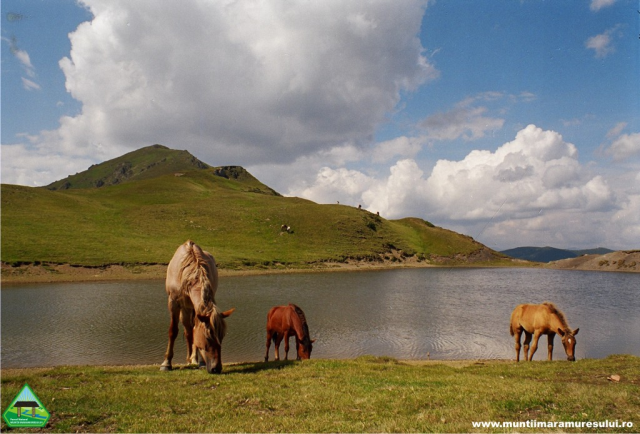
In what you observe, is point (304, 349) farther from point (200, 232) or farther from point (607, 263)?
point (607, 263)

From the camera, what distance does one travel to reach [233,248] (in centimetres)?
7731

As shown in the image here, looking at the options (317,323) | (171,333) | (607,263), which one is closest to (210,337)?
(171,333)

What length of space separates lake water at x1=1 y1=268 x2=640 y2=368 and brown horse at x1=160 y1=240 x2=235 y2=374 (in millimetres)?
5015

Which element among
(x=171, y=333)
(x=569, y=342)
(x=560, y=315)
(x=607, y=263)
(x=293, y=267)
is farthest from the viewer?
(x=607, y=263)

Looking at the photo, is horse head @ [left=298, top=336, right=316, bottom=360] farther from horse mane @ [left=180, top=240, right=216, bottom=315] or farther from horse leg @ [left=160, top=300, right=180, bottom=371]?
horse leg @ [left=160, top=300, right=180, bottom=371]

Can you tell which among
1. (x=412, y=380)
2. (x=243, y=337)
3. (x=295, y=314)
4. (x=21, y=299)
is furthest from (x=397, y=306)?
(x=21, y=299)

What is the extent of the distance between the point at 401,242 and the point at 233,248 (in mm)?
57344

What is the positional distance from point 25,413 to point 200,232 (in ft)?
265

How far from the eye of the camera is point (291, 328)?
49.6 feet

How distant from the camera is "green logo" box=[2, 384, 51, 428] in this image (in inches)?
256

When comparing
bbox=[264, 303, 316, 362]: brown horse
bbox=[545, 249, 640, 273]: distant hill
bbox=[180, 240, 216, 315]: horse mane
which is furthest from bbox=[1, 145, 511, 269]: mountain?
bbox=[180, 240, 216, 315]: horse mane

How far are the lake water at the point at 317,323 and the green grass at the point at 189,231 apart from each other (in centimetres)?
1818

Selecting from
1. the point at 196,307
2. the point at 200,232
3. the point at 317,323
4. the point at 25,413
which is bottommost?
the point at 317,323

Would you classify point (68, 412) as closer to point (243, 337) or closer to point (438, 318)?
point (243, 337)
